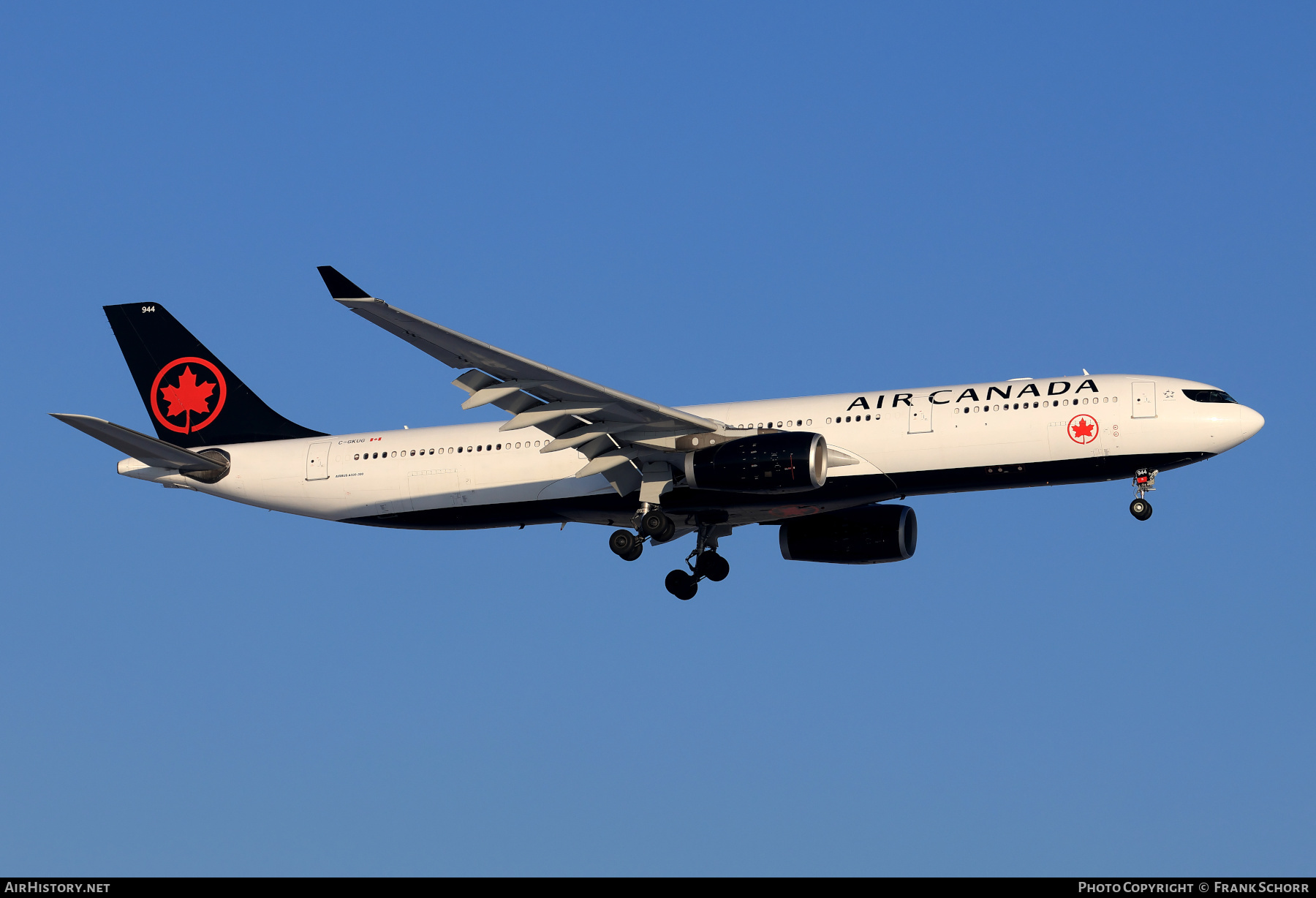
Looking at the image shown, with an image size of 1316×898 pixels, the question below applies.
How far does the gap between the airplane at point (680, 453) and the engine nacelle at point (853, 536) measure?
5cm

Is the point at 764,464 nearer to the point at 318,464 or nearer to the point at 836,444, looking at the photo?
the point at 836,444

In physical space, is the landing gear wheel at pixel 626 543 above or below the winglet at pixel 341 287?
below

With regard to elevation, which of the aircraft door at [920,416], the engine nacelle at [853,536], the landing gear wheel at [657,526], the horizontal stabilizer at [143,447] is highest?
the aircraft door at [920,416]

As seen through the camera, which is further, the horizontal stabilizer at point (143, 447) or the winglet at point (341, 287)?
the horizontal stabilizer at point (143, 447)

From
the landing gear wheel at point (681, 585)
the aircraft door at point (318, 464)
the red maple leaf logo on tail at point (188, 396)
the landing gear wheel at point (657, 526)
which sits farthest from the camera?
the red maple leaf logo on tail at point (188, 396)

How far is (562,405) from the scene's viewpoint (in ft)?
125

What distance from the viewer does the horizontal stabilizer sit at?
38156 millimetres

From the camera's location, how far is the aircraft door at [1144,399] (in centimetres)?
3844

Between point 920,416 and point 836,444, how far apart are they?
7.62 ft

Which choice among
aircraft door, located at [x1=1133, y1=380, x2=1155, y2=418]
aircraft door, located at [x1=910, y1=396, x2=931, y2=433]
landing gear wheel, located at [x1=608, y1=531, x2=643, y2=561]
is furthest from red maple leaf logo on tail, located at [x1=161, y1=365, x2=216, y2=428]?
aircraft door, located at [x1=1133, y1=380, x2=1155, y2=418]

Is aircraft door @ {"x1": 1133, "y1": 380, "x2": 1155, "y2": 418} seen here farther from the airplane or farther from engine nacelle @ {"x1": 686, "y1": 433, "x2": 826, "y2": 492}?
engine nacelle @ {"x1": 686, "y1": 433, "x2": 826, "y2": 492}

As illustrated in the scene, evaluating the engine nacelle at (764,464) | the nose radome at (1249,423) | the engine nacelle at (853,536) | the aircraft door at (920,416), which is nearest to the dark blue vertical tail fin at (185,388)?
the engine nacelle at (764,464)

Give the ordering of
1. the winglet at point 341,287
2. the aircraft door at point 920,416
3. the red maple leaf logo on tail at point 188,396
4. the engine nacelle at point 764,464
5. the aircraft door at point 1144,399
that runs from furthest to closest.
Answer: the red maple leaf logo on tail at point 188,396
the aircraft door at point 920,416
the aircraft door at point 1144,399
the engine nacelle at point 764,464
the winglet at point 341,287

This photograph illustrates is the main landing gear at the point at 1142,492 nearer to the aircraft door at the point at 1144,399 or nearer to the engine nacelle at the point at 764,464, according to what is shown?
the aircraft door at the point at 1144,399
